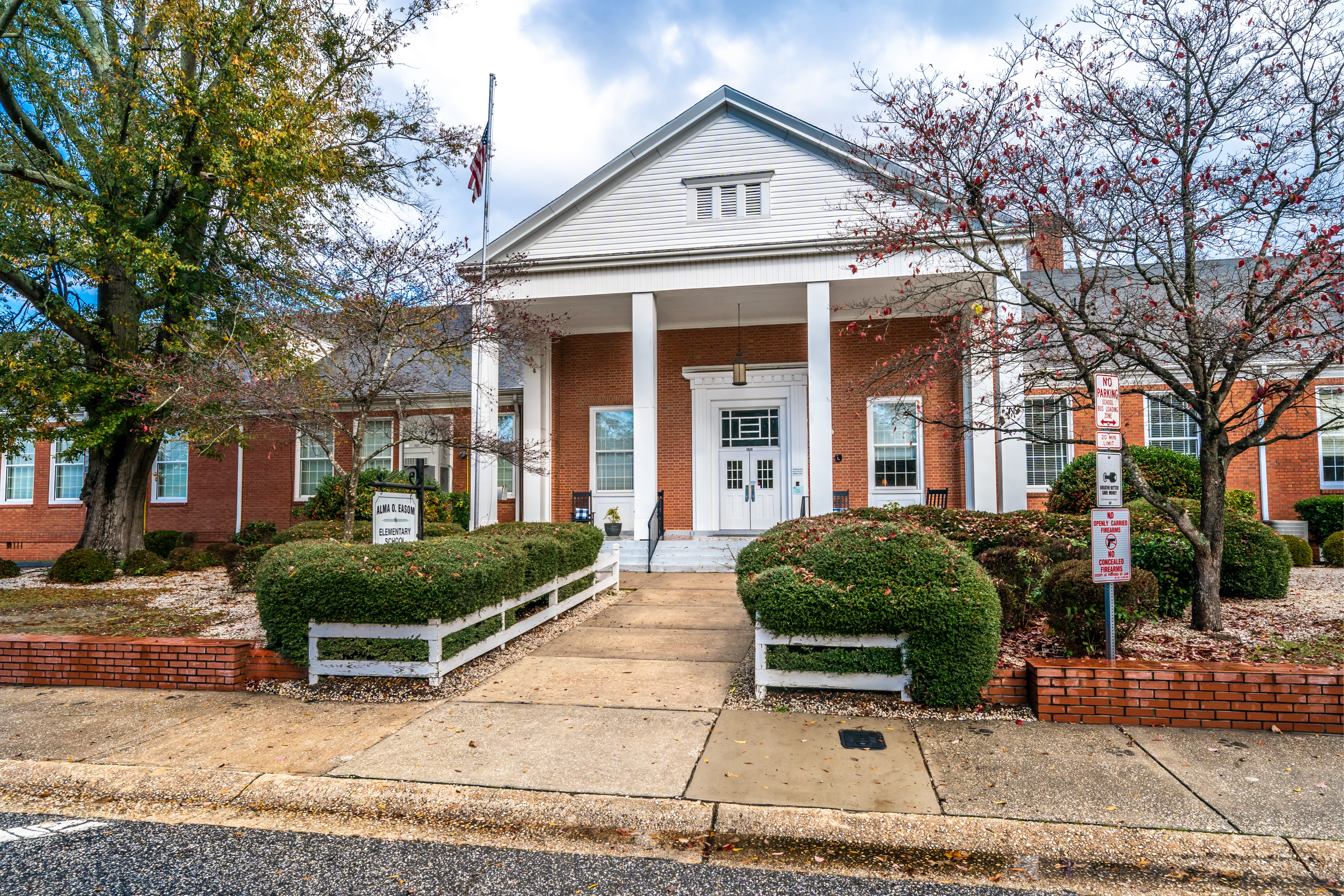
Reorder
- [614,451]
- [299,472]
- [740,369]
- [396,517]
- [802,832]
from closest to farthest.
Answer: [802,832] < [396,517] < [740,369] < [614,451] < [299,472]

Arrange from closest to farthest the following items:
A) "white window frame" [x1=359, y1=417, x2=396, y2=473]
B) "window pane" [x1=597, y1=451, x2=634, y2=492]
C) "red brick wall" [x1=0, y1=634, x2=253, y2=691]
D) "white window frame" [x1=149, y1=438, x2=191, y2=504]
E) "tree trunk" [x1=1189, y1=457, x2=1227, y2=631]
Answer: "red brick wall" [x1=0, y1=634, x2=253, y2=691]
"tree trunk" [x1=1189, y1=457, x2=1227, y2=631]
"window pane" [x1=597, y1=451, x2=634, y2=492]
"white window frame" [x1=359, y1=417, x2=396, y2=473]
"white window frame" [x1=149, y1=438, x2=191, y2=504]

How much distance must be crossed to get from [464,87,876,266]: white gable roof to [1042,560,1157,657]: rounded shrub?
10.1 m

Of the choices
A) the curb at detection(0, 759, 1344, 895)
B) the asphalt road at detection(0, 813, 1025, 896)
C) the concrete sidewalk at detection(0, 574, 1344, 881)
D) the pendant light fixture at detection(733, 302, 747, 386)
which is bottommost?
the asphalt road at detection(0, 813, 1025, 896)

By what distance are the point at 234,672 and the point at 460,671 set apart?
5.88ft

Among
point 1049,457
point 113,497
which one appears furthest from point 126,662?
point 1049,457

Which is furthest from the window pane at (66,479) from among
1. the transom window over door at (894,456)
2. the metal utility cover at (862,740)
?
the metal utility cover at (862,740)

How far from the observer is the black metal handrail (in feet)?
45.1

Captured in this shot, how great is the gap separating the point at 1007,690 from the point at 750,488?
37.0ft

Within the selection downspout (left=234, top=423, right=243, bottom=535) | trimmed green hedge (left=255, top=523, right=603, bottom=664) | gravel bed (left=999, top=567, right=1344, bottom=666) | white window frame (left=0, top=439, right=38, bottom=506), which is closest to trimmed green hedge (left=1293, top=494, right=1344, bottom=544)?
gravel bed (left=999, top=567, right=1344, bottom=666)

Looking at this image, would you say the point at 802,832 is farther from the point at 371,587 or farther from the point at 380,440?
the point at 380,440

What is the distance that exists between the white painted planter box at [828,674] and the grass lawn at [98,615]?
17.7ft

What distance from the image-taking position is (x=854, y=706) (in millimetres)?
5527

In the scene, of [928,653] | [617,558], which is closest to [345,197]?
[617,558]

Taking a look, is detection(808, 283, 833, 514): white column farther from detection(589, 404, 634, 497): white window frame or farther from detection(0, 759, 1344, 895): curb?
detection(0, 759, 1344, 895): curb
